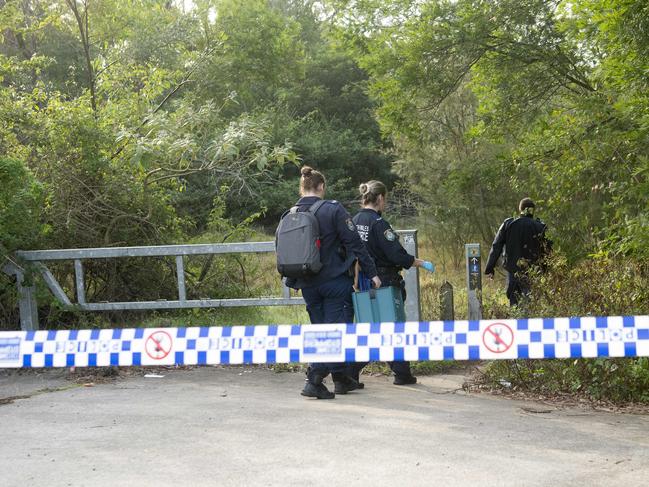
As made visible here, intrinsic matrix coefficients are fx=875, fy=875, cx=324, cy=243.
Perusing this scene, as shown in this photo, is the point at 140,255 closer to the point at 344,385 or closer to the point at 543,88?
the point at 344,385

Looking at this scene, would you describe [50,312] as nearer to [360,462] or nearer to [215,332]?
[215,332]

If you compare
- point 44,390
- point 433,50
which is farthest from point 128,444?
point 433,50

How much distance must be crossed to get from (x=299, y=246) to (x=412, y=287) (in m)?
1.97

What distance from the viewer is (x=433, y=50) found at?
14109mm

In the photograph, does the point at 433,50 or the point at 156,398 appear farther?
the point at 433,50

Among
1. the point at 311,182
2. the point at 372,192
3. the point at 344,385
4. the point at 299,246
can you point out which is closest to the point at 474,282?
the point at 372,192

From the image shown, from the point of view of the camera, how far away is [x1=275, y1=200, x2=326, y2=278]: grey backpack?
691cm

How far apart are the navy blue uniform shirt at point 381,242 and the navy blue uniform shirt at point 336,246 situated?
23.4 inches

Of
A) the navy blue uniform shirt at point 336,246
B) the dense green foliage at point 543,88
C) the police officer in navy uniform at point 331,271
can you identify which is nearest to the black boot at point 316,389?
the police officer in navy uniform at point 331,271

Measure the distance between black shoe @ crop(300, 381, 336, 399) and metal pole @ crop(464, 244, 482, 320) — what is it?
7.90 ft

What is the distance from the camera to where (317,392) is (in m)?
7.13

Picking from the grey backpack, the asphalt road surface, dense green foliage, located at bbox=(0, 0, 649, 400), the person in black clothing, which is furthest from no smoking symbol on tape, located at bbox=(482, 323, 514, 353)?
the person in black clothing

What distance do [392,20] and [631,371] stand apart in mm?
9348

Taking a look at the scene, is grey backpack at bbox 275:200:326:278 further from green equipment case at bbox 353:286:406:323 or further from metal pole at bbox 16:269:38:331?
metal pole at bbox 16:269:38:331
